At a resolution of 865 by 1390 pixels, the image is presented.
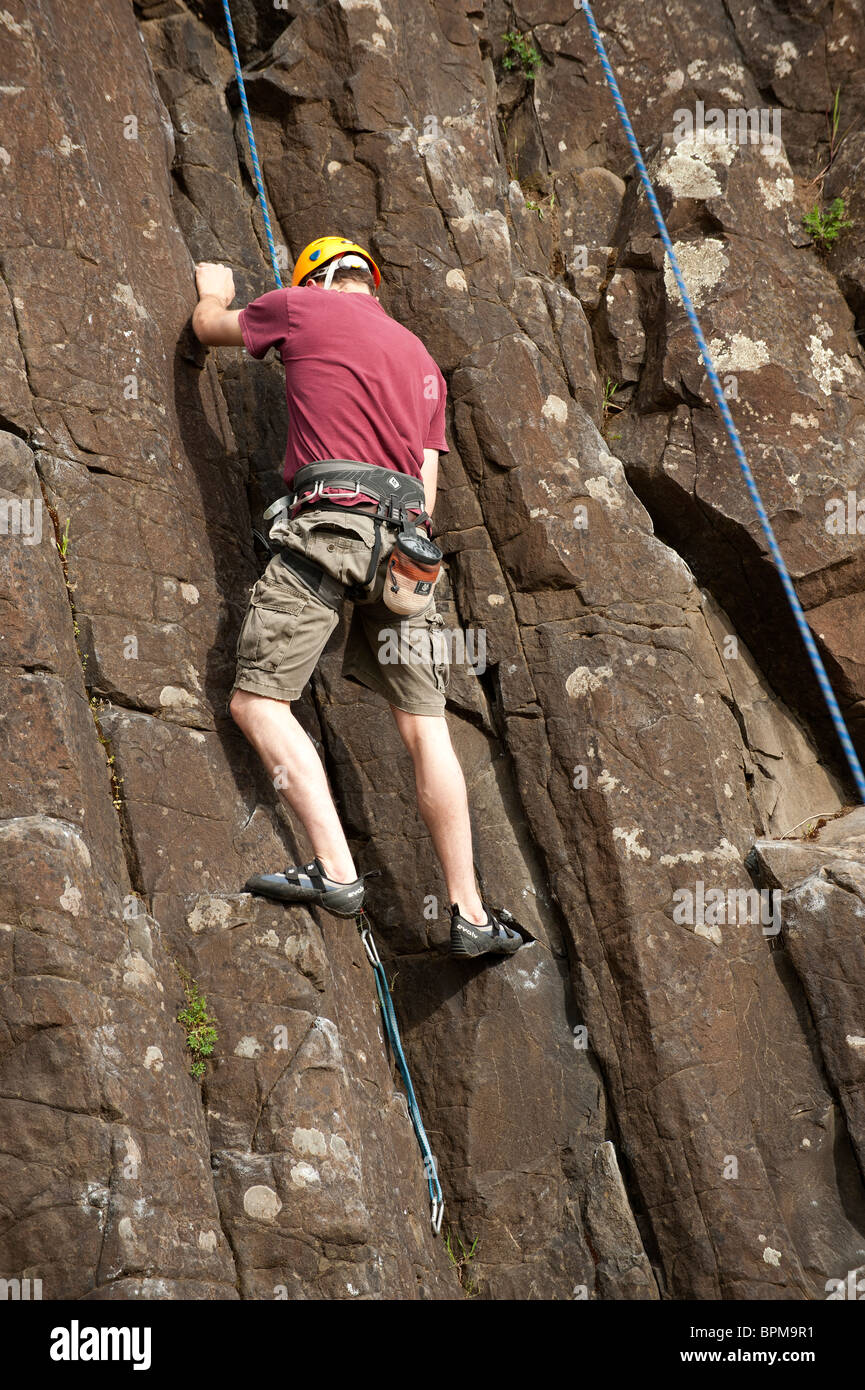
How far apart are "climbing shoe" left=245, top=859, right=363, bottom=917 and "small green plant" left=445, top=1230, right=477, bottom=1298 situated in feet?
5.74

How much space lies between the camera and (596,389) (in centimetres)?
750

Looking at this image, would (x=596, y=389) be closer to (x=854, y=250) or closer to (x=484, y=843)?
(x=854, y=250)

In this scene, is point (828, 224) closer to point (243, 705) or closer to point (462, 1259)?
point (243, 705)

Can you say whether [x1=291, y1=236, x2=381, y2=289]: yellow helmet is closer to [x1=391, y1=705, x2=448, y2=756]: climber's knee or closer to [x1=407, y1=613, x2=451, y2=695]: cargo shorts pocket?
[x1=407, y1=613, x2=451, y2=695]: cargo shorts pocket

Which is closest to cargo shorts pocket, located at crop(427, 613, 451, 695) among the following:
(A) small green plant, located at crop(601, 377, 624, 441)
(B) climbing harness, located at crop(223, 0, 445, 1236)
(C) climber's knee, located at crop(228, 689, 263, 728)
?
(B) climbing harness, located at crop(223, 0, 445, 1236)

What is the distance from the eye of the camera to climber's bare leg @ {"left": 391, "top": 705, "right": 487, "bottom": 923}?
571 cm

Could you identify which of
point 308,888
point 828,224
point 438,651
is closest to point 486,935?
point 308,888

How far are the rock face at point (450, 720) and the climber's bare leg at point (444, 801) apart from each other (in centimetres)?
51

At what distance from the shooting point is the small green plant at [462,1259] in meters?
5.71

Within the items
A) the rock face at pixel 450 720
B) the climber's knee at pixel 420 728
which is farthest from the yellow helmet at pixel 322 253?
the climber's knee at pixel 420 728

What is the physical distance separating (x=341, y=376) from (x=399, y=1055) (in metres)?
3.31

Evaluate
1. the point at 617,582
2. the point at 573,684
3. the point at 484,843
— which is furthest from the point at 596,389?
the point at 484,843

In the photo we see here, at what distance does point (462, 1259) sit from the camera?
5766 millimetres

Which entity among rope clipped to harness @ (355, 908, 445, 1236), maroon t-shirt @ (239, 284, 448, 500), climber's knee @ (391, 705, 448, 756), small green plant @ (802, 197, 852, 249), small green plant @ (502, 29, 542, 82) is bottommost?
rope clipped to harness @ (355, 908, 445, 1236)
